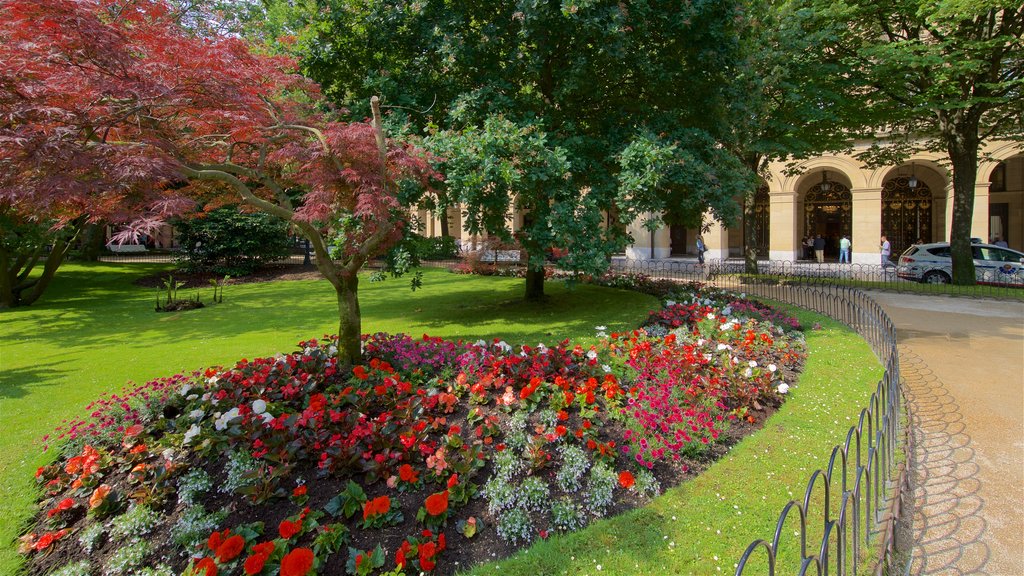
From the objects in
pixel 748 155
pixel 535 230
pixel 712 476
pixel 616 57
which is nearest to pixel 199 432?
pixel 712 476

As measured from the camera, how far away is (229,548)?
317 cm

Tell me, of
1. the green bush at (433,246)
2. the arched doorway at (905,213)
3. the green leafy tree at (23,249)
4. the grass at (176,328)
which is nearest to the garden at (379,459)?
the grass at (176,328)

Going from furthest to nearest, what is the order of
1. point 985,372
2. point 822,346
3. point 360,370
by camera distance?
point 822,346 < point 985,372 < point 360,370

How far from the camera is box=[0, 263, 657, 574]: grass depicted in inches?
221

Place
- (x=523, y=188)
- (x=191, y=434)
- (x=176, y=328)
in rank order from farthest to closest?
1. (x=176, y=328)
2. (x=523, y=188)
3. (x=191, y=434)

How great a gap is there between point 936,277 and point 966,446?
1687 cm

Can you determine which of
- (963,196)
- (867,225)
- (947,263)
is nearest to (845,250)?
(867,225)

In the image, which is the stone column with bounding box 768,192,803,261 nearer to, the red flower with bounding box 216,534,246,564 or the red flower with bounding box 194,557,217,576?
the red flower with bounding box 216,534,246,564

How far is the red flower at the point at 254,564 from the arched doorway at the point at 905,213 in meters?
32.3

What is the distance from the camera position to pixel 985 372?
718cm

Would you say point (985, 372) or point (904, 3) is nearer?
point (985, 372)

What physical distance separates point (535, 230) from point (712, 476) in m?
5.32

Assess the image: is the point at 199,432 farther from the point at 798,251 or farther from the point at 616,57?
the point at 798,251

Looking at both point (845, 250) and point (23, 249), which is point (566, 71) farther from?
point (845, 250)
